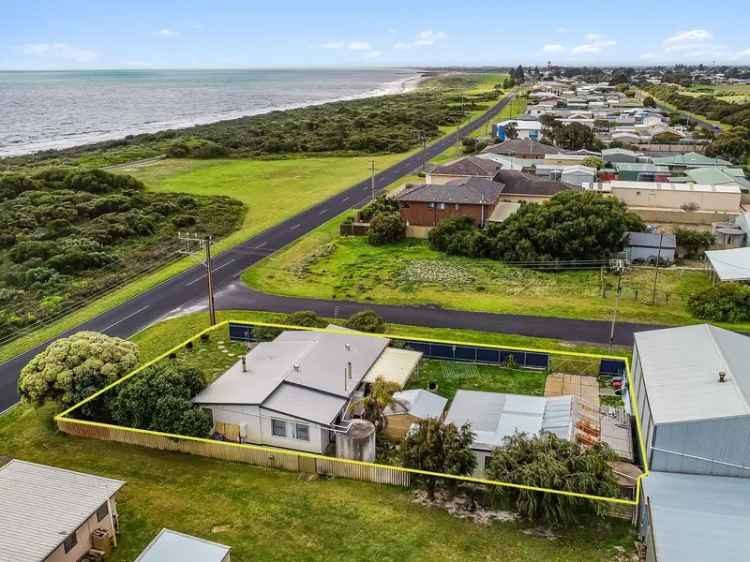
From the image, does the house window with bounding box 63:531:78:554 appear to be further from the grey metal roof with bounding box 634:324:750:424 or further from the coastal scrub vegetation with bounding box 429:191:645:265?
the coastal scrub vegetation with bounding box 429:191:645:265

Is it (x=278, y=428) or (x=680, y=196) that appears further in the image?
(x=680, y=196)

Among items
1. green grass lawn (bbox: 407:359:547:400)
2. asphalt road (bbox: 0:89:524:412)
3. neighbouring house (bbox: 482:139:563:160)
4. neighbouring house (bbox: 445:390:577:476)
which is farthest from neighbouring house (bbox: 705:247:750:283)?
neighbouring house (bbox: 482:139:563:160)

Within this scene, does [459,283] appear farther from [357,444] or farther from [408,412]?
[357,444]

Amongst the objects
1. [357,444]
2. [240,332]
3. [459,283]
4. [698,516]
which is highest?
[698,516]

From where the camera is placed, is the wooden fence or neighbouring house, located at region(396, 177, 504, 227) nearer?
the wooden fence

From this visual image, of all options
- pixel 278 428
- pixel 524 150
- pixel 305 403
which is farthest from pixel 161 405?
pixel 524 150

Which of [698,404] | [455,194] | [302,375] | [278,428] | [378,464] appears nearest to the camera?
[698,404]

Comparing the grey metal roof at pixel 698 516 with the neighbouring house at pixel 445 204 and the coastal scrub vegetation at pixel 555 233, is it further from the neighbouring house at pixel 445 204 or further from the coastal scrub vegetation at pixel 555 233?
the neighbouring house at pixel 445 204
